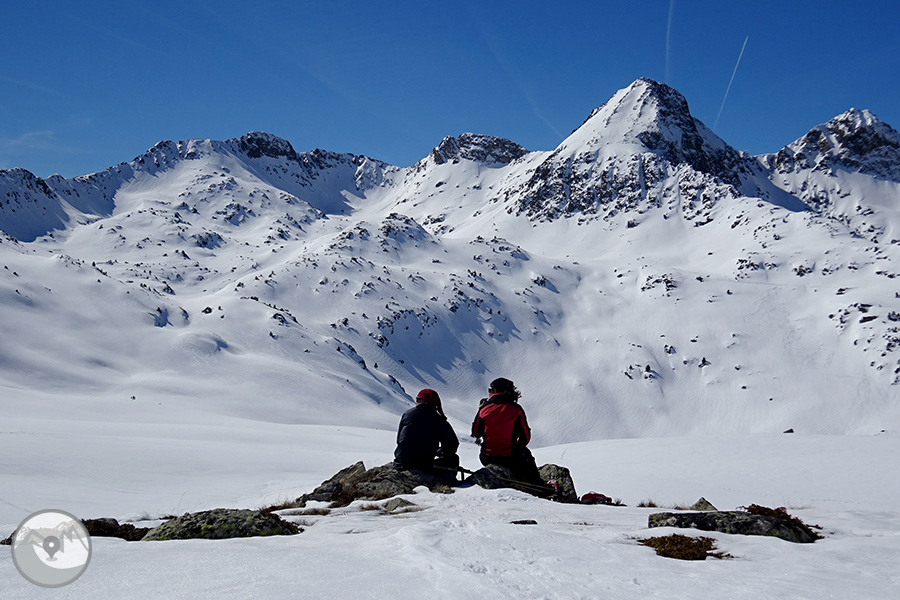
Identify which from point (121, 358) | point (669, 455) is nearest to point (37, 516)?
point (669, 455)

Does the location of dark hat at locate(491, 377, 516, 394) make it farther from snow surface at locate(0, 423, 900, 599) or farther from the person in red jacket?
snow surface at locate(0, 423, 900, 599)

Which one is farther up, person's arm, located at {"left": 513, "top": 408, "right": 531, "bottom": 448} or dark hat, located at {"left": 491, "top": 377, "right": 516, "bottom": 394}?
dark hat, located at {"left": 491, "top": 377, "right": 516, "bottom": 394}

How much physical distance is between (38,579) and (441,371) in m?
77.8

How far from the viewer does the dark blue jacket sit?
11320mm

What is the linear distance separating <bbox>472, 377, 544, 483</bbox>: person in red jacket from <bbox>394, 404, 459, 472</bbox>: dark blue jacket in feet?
2.77

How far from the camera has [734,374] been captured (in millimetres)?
81125

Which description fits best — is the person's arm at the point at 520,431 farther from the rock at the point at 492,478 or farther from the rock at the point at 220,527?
the rock at the point at 220,527

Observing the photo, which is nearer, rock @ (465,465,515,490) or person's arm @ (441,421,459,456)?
rock @ (465,465,515,490)

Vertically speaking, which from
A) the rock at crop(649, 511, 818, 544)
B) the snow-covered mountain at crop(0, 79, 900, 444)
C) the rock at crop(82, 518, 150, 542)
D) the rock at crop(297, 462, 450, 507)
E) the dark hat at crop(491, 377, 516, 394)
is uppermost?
the snow-covered mountain at crop(0, 79, 900, 444)

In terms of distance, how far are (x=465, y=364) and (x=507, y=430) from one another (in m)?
72.8

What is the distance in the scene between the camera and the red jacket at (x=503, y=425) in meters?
11.1

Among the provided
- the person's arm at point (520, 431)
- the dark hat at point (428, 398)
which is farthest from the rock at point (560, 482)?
the dark hat at point (428, 398)

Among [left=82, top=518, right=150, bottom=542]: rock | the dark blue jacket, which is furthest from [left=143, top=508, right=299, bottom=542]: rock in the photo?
the dark blue jacket

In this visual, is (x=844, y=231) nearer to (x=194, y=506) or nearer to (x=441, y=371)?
(x=441, y=371)
